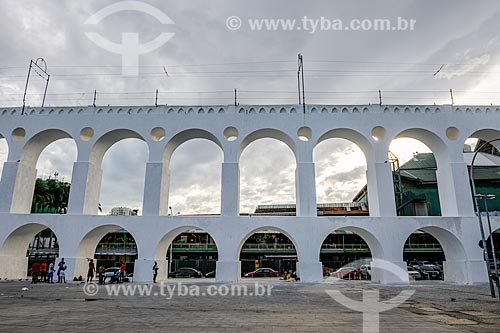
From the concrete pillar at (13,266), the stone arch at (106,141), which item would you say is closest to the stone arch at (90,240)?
the stone arch at (106,141)

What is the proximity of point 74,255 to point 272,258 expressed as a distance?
24391 mm

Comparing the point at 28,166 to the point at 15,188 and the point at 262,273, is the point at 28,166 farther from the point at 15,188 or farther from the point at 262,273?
the point at 262,273

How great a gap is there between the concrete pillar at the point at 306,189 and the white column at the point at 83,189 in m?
13.9

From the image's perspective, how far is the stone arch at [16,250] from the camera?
2265cm

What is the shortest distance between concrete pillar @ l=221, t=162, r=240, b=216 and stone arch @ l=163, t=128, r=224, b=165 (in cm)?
158

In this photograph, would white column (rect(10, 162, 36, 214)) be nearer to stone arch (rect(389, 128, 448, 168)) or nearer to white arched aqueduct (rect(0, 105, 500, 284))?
white arched aqueduct (rect(0, 105, 500, 284))

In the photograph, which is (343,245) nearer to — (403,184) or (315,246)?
(403,184)

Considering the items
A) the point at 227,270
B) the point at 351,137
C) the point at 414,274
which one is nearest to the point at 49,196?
the point at 227,270

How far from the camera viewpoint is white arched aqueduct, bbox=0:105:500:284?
21.7 m

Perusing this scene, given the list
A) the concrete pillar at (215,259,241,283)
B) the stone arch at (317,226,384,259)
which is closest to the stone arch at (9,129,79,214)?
the concrete pillar at (215,259,241,283)

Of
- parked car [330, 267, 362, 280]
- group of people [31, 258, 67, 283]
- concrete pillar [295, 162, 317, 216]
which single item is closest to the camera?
group of people [31, 258, 67, 283]

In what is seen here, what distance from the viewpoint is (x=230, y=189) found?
74.8 ft

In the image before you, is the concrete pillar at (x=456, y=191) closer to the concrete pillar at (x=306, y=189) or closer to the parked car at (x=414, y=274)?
the parked car at (x=414, y=274)

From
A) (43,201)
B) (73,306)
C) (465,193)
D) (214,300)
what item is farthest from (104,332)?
(43,201)
